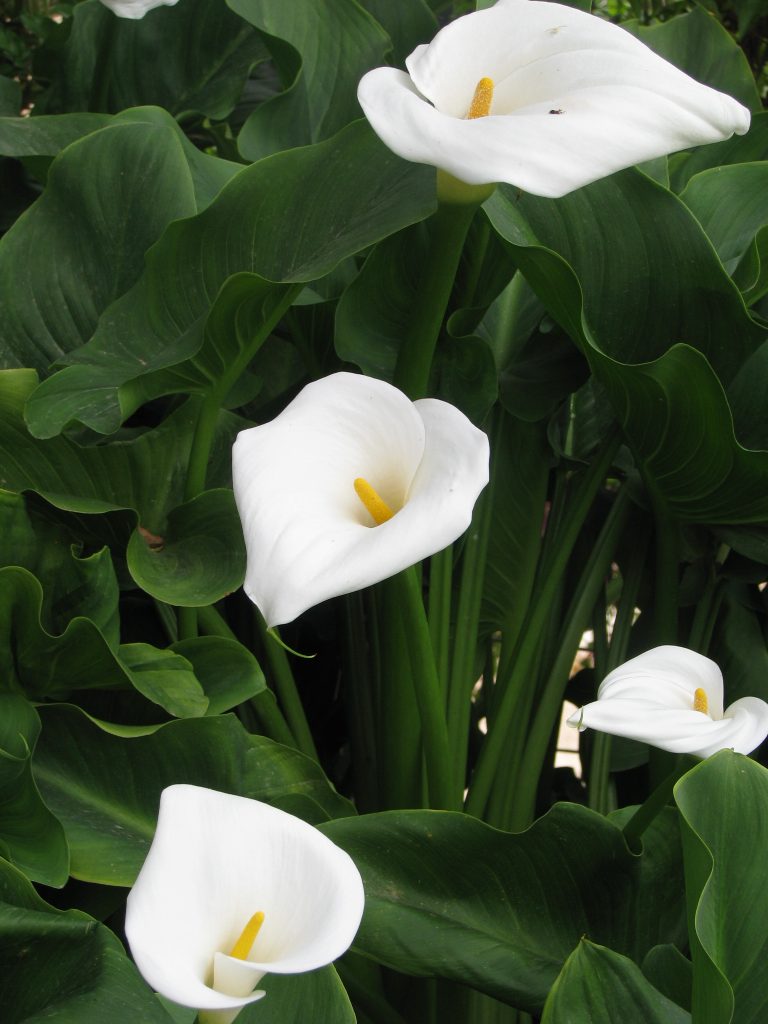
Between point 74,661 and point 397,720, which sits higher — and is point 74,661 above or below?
above

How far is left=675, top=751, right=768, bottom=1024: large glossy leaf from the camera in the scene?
0.49 meters

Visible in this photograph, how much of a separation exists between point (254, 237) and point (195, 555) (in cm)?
21

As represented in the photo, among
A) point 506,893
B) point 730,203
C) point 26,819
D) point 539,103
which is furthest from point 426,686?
point 730,203

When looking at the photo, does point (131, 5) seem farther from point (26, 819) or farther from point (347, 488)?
point (26, 819)

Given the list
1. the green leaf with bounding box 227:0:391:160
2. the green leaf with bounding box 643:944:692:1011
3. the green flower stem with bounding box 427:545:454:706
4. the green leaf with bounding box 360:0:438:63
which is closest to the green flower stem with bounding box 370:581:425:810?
the green flower stem with bounding box 427:545:454:706

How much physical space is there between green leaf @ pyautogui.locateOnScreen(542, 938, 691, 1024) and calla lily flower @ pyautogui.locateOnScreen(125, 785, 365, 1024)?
149 millimetres

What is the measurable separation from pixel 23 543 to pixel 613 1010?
44 centimetres

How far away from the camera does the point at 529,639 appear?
0.83 metres

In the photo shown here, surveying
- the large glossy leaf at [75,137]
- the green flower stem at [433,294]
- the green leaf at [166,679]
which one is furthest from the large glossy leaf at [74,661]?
the large glossy leaf at [75,137]

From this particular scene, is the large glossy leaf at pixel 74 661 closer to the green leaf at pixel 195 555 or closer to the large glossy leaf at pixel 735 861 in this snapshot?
the green leaf at pixel 195 555

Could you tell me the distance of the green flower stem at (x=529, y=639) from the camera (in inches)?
32.4

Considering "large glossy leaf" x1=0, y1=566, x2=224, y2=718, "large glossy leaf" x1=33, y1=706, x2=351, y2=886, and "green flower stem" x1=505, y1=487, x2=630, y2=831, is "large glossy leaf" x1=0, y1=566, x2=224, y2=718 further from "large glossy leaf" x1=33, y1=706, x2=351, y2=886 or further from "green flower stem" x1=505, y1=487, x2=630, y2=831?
"green flower stem" x1=505, y1=487, x2=630, y2=831

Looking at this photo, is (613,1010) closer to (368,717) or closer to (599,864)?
(599,864)

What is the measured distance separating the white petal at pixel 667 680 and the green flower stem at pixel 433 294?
0.24m
